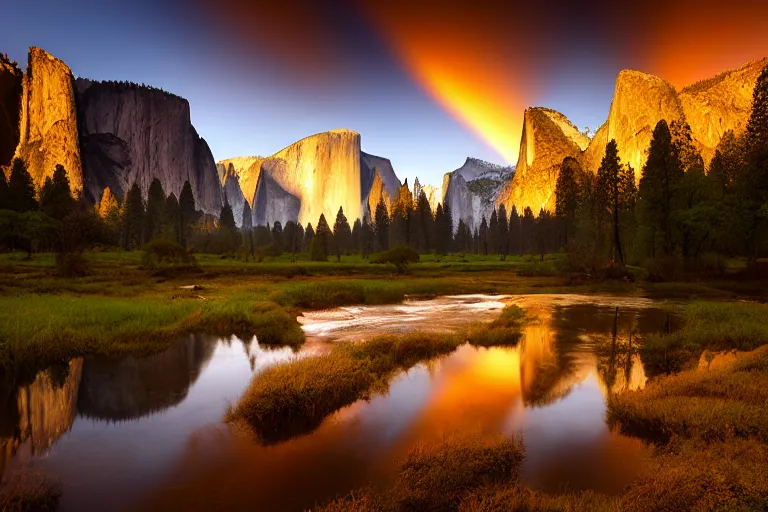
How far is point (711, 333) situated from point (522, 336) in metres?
6.56

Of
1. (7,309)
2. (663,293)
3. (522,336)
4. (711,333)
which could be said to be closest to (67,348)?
(7,309)

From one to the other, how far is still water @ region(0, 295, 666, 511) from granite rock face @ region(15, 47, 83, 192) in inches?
5334

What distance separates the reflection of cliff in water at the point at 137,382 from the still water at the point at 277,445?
5 centimetres

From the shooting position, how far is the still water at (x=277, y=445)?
659cm

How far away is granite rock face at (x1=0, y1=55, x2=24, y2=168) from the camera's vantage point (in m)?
120

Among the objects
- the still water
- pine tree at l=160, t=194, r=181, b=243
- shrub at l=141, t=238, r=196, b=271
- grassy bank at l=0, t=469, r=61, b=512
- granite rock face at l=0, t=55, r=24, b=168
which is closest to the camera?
grassy bank at l=0, t=469, r=61, b=512

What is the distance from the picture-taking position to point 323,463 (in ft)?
23.7

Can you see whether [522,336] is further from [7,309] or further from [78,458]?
[7,309]

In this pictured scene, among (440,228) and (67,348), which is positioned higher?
(440,228)

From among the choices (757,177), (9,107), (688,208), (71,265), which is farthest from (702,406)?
(9,107)

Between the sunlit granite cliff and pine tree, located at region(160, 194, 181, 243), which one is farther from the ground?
the sunlit granite cliff

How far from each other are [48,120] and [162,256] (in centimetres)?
11258

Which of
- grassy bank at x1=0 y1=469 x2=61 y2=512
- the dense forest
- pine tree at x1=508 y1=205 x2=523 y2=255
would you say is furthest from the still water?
pine tree at x1=508 y1=205 x2=523 y2=255

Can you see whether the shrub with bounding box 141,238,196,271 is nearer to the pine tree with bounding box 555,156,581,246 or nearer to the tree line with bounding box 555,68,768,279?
the tree line with bounding box 555,68,768,279
